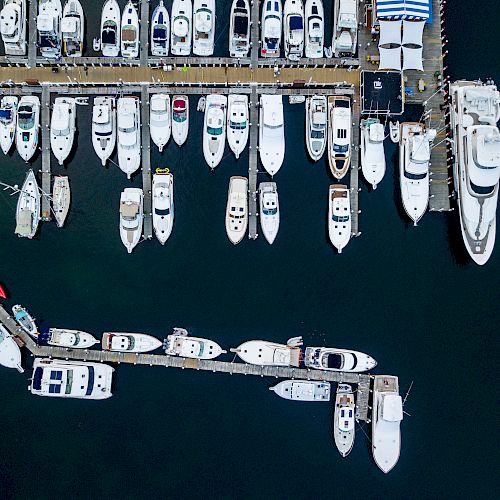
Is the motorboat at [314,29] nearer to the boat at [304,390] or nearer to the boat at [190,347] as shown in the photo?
the boat at [190,347]

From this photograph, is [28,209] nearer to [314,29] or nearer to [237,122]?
[237,122]

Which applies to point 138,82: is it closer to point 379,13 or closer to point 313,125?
point 313,125

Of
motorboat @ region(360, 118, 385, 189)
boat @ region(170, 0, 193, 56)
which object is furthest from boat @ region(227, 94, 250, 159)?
motorboat @ region(360, 118, 385, 189)

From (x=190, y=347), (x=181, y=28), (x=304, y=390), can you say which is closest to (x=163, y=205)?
(x=190, y=347)

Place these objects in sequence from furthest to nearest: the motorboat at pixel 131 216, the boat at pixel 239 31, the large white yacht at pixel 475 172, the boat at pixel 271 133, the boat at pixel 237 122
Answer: the boat at pixel 237 122 < the boat at pixel 239 31 < the boat at pixel 271 133 < the motorboat at pixel 131 216 < the large white yacht at pixel 475 172

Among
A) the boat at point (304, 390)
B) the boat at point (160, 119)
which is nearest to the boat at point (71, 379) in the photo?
the boat at point (304, 390)

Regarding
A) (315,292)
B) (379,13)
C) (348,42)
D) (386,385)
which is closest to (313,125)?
(348,42)

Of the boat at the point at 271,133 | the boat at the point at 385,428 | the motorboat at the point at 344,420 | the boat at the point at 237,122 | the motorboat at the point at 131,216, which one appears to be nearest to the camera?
the boat at the point at 385,428
